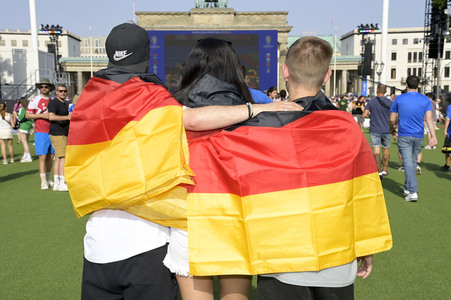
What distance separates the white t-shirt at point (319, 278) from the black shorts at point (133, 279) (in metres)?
0.56

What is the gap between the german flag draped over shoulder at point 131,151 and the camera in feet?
6.76

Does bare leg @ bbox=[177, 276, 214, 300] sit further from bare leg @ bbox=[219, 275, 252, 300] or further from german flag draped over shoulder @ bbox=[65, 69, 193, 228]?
german flag draped over shoulder @ bbox=[65, 69, 193, 228]

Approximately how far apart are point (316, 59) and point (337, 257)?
97cm

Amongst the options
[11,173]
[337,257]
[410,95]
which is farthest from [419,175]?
[11,173]

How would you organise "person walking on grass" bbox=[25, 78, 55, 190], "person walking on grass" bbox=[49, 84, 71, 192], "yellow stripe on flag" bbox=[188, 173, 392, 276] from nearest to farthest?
"yellow stripe on flag" bbox=[188, 173, 392, 276], "person walking on grass" bbox=[49, 84, 71, 192], "person walking on grass" bbox=[25, 78, 55, 190]

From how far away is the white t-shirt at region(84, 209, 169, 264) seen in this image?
2188 millimetres

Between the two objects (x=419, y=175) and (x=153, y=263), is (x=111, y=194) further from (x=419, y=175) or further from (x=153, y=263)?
(x=419, y=175)

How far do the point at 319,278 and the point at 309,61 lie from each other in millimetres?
1056

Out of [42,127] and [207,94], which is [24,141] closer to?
[42,127]

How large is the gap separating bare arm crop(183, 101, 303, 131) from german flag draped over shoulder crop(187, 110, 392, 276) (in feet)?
0.16

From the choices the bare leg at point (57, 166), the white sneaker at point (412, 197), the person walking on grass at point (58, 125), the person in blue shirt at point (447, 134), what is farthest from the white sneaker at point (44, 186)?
the person in blue shirt at point (447, 134)

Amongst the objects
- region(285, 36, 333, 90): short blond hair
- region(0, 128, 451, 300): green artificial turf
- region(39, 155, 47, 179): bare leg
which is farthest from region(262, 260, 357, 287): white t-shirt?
region(39, 155, 47, 179): bare leg

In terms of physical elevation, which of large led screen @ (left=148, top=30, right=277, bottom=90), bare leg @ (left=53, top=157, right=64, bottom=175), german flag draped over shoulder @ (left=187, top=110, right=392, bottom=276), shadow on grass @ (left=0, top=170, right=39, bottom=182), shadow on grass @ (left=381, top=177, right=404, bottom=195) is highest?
large led screen @ (left=148, top=30, right=277, bottom=90)

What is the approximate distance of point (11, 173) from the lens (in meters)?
11.8
